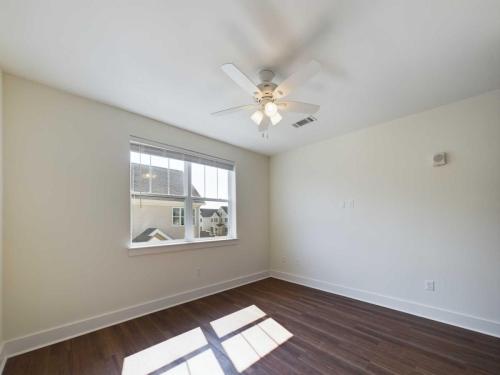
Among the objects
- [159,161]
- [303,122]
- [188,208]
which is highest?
[303,122]

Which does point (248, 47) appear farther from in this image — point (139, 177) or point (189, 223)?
point (189, 223)

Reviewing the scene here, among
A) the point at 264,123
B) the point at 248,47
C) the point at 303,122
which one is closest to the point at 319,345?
the point at 264,123

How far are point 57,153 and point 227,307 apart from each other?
8.77 ft

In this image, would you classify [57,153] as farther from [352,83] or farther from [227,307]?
[352,83]

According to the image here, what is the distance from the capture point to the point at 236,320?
106 inches

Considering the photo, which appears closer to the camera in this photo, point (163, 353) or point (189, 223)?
point (163, 353)

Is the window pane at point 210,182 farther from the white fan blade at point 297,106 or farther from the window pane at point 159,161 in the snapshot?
the white fan blade at point 297,106

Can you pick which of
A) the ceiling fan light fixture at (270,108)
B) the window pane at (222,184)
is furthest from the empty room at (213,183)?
the window pane at (222,184)

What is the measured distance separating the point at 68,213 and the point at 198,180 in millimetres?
1717

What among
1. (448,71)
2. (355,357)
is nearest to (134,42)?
(448,71)

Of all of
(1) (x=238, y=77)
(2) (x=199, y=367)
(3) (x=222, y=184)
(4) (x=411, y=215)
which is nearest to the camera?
(1) (x=238, y=77)

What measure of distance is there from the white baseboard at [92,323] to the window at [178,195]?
0.76 metres

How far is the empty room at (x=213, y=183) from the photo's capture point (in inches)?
65.2

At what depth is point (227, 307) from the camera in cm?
307
